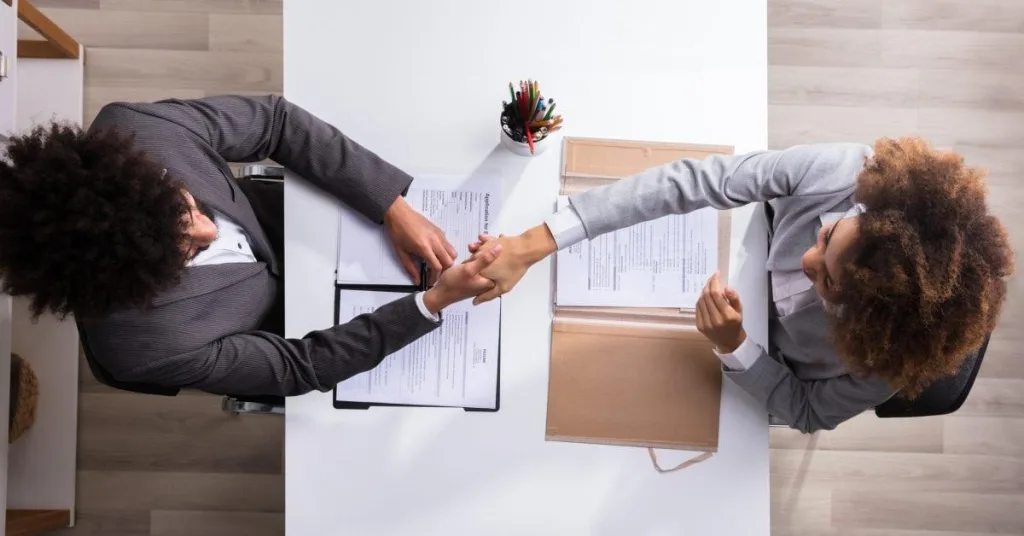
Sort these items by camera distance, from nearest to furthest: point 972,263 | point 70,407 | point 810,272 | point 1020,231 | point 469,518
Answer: point 972,263 < point 810,272 < point 469,518 < point 70,407 < point 1020,231

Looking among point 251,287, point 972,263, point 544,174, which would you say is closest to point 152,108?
point 251,287

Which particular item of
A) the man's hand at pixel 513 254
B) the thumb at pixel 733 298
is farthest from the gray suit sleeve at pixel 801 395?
the man's hand at pixel 513 254

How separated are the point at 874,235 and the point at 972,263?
130 millimetres

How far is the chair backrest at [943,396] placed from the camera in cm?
124

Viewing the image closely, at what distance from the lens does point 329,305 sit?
47.8 inches

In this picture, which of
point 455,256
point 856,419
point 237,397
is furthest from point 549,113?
point 856,419

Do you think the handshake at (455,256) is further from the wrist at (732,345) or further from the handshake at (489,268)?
the wrist at (732,345)

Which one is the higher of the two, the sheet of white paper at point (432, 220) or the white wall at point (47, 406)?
the sheet of white paper at point (432, 220)

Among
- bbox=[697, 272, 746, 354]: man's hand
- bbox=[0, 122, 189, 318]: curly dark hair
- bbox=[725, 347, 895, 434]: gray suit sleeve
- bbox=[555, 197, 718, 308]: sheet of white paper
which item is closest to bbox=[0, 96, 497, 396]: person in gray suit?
bbox=[0, 122, 189, 318]: curly dark hair

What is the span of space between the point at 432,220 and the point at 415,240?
72 millimetres

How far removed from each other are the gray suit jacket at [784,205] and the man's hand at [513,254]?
8 centimetres

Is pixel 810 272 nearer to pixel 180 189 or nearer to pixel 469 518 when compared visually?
pixel 469 518

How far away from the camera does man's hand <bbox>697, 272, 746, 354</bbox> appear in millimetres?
1128

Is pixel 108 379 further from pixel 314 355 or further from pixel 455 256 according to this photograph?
pixel 455 256
